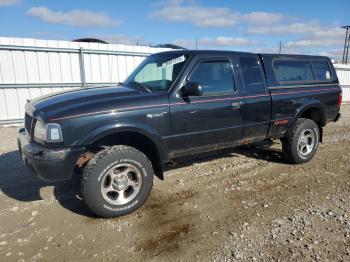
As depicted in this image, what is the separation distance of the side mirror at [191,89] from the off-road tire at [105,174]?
39.9 inches

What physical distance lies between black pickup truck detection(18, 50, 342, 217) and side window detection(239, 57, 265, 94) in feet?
0.05

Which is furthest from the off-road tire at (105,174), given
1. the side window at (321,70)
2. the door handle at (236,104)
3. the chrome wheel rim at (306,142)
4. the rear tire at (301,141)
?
the side window at (321,70)

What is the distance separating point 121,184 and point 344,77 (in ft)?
59.1

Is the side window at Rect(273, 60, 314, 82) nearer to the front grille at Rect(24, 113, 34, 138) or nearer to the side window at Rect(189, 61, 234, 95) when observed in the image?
the side window at Rect(189, 61, 234, 95)

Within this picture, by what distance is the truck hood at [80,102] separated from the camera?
3.51m

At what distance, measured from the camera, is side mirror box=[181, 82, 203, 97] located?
157 inches

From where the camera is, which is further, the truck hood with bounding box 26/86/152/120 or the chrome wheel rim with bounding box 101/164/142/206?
the chrome wheel rim with bounding box 101/164/142/206

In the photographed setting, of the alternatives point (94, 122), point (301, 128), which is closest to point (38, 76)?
point (94, 122)

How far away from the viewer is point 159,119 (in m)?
3.96

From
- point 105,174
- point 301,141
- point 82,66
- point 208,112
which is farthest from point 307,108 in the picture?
point 82,66

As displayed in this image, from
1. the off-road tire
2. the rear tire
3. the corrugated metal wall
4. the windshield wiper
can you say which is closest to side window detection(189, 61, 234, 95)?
the windshield wiper

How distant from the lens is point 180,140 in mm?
4230

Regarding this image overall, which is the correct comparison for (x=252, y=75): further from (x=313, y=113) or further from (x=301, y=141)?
(x=313, y=113)

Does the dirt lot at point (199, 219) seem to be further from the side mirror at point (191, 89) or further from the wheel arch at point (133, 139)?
the side mirror at point (191, 89)
